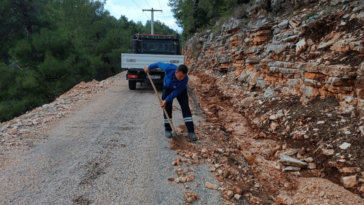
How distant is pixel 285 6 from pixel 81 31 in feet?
65.9

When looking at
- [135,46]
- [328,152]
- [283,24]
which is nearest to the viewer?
[328,152]

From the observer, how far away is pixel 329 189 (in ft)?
9.68

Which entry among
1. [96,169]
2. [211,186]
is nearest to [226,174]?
[211,186]

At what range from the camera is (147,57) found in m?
9.34

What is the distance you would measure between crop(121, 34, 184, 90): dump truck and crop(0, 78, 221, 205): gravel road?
456cm

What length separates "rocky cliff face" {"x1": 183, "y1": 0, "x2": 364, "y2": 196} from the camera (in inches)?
140

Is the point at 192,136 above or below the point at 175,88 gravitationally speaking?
below

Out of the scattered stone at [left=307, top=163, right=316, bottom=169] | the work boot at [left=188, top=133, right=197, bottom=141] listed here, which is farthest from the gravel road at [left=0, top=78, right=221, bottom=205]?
the scattered stone at [left=307, top=163, right=316, bottom=169]

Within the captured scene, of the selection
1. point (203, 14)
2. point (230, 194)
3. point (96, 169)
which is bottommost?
point (230, 194)

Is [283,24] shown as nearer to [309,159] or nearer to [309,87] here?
[309,87]

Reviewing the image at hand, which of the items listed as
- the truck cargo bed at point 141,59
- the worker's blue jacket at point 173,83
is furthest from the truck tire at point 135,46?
the worker's blue jacket at point 173,83

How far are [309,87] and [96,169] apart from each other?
14.3 ft

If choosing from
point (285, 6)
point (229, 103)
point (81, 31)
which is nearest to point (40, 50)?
point (81, 31)

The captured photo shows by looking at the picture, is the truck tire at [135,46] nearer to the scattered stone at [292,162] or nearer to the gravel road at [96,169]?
the gravel road at [96,169]
